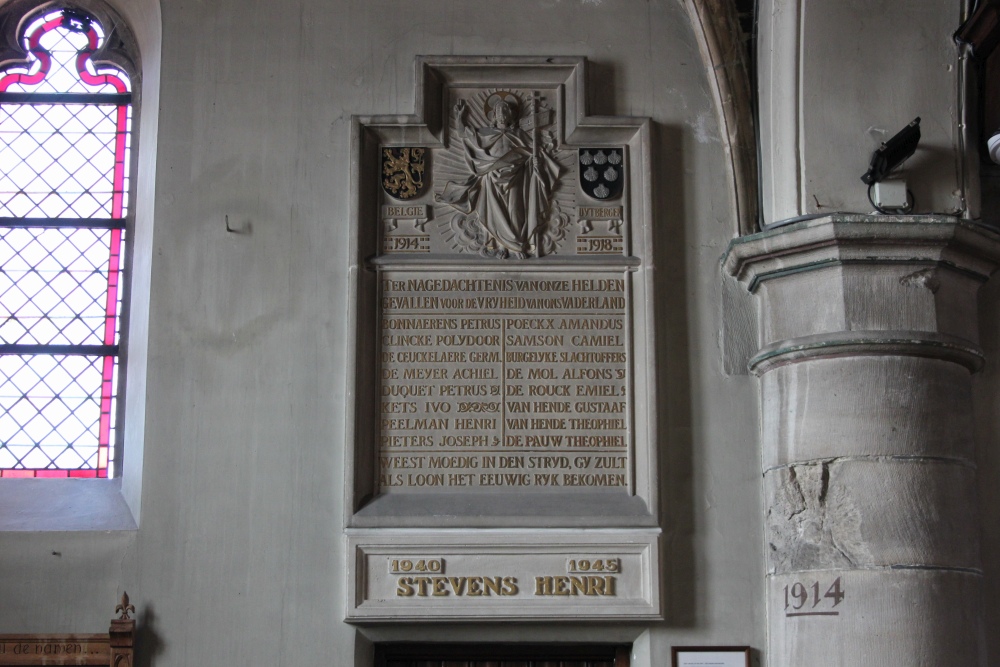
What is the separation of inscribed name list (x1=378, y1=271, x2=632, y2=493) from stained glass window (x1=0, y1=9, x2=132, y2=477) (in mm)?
1570

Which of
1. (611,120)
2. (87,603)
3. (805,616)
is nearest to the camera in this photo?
(805,616)

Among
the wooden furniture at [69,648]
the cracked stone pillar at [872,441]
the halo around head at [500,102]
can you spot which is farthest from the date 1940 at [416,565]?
the halo around head at [500,102]

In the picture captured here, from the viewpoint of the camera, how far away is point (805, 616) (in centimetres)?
546

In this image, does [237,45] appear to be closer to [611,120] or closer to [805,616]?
[611,120]

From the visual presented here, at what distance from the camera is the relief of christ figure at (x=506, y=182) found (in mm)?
6238

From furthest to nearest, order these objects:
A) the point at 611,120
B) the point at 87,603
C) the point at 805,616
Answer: the point at 611,120 < the point at 87,603 < the point at 805,616

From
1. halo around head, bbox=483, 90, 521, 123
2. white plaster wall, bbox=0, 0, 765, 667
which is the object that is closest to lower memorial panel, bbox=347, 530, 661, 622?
white plaster wall, bbox=0, 0, 765, 667

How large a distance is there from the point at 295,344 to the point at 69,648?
1729mm

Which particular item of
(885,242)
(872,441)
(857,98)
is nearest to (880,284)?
(885,242)

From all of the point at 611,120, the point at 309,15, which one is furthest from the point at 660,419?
the point at 309,15

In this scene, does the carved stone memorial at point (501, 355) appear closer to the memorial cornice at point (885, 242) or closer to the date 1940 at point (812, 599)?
Result: the date 1940 at point (812, 599)

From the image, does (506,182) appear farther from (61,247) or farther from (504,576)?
(61,247)

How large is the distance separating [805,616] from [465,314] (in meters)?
2.10

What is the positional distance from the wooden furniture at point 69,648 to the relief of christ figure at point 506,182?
2.46 metres
